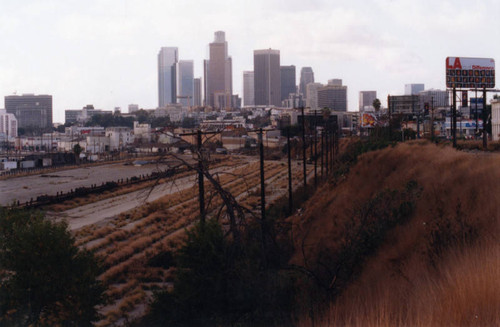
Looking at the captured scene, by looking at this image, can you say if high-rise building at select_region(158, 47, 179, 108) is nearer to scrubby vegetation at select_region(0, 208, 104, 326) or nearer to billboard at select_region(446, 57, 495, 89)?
billboard at select_region(446, 57, 495, 89)

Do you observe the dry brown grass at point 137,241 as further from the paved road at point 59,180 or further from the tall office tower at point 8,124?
the tall office tower at point 8,124

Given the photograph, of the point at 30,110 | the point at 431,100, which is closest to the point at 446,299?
the point at 431,100

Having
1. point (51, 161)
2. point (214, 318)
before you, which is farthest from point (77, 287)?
point (51, 161)

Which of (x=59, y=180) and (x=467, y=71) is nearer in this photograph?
(x=467, y=71)

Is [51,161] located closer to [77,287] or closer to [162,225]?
[162,225]

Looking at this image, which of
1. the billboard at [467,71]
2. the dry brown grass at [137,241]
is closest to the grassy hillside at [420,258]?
the dry brown grass at [137,241]

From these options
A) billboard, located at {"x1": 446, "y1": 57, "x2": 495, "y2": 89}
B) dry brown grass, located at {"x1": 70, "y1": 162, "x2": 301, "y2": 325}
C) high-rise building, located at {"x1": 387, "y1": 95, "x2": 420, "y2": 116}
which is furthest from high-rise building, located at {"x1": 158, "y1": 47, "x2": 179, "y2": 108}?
dry brown grass, located at {"x1": 70, "y1": 162, "x2": 301, "y2": 325}

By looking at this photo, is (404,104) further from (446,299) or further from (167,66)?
(167,66)
